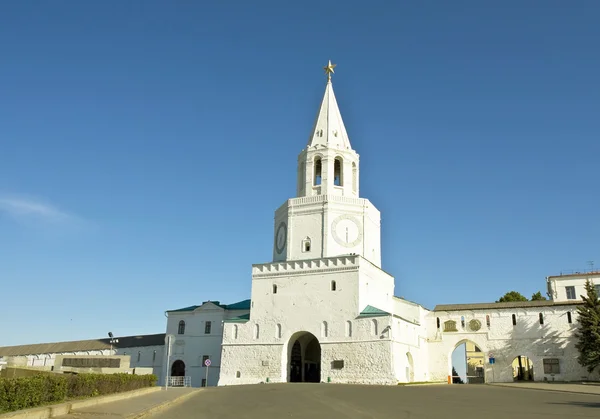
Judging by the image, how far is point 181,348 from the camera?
4725 cm

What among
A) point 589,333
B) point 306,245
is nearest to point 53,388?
point 306,245

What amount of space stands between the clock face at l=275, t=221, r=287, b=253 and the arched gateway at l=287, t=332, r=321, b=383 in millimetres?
6857

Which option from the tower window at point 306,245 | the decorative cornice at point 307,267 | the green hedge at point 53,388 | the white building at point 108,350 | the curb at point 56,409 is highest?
the tower window at point 306,245

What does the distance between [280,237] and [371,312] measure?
987cm

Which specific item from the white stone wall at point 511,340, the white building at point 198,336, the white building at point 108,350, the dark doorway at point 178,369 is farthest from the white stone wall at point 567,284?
the white building at point 108,350

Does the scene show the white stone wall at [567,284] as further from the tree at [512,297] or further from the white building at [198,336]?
the white building at [198,336]

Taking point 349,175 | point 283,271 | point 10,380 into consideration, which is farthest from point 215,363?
point 10,380

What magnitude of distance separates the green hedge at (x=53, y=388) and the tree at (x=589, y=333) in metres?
31.6

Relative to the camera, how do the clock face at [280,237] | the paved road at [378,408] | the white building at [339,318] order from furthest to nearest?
the clock face at [280,237] < the white building at [339,318] < the paved road at [378,408]

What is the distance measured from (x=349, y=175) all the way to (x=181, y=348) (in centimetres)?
2133

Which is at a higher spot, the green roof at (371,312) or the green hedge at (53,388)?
the green roof at (371,312)

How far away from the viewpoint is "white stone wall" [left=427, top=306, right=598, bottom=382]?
4088cm

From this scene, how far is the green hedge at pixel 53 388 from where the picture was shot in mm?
11984

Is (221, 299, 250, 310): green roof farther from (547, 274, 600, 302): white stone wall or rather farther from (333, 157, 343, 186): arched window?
(547, 274, 600, 302): white stone wall
